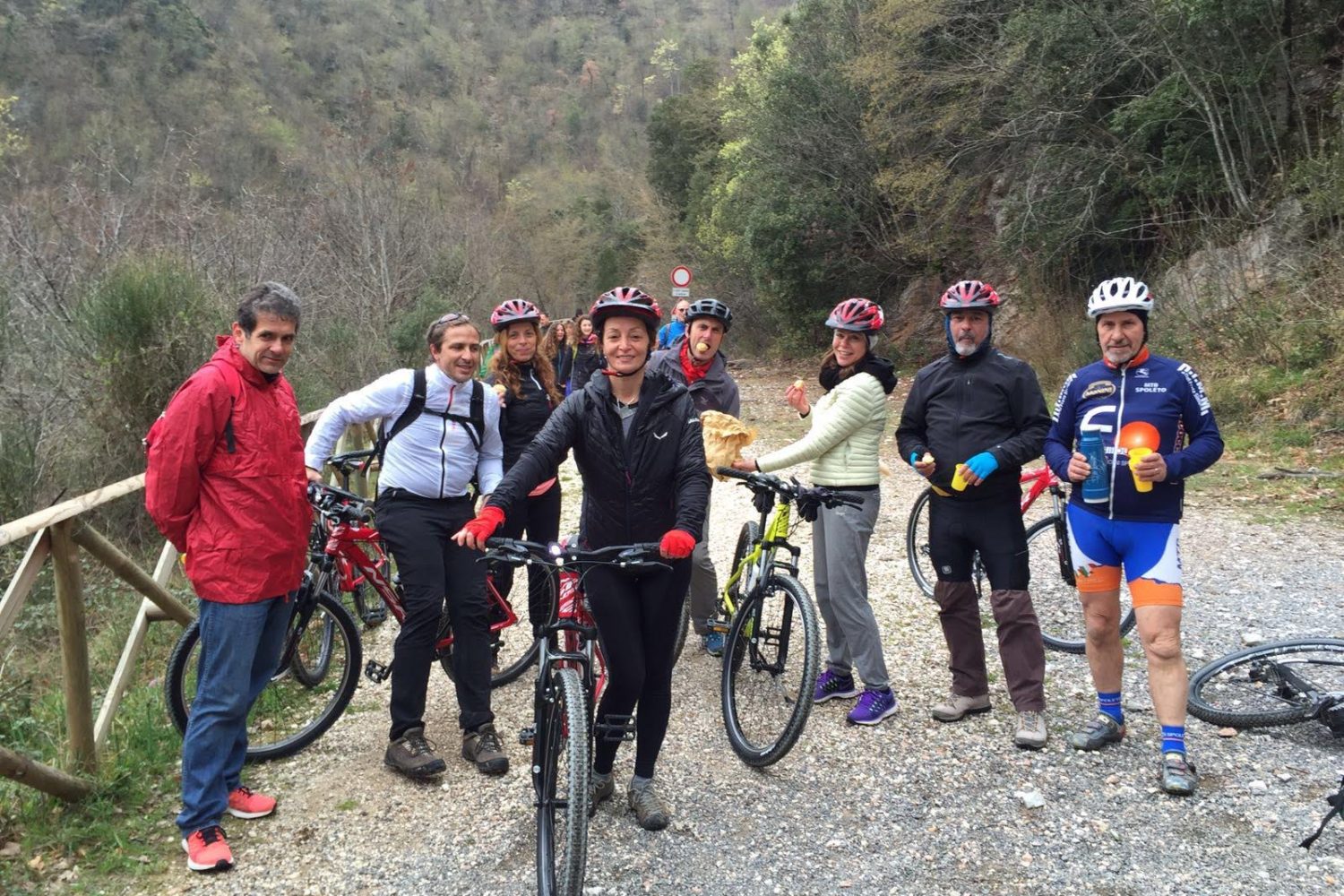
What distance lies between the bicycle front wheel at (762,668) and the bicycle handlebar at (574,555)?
1261 millimetres

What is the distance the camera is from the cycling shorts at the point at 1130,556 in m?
3.57

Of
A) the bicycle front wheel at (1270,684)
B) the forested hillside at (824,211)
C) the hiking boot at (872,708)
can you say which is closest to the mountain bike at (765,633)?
the hiking boot at (872,708)

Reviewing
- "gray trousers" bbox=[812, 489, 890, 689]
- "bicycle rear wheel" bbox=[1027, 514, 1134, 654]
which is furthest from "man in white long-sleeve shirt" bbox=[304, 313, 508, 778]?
"bicycle rear wheel" bbox=[1027, 514, 1134, 654]


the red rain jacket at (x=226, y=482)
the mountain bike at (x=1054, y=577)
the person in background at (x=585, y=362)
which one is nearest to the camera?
Answer: the red rain jacket at (x=226, y=482)

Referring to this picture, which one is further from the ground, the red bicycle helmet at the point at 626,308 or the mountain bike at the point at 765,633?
the red bicycle helmet at the point at 626,308

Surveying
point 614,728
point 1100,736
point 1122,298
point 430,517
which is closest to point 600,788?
point 614,728

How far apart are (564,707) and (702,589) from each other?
2389 millimetres

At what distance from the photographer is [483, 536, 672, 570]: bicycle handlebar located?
2.95 meters

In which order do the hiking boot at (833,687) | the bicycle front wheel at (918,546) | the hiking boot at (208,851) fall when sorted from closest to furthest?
the hiking boot at (208,851) → the hiking boot at (833,687) → the bicycle front wheel at (918,546)

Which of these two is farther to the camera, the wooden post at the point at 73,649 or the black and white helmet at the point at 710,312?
the black and white helmet at the point at 710,312

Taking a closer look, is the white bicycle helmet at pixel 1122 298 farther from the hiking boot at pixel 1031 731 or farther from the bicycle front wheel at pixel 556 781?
the bicycle front wheel at pixel 556 781

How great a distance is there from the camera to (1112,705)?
Result: 13.2ft

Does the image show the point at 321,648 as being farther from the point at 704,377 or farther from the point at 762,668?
the point at 704,377

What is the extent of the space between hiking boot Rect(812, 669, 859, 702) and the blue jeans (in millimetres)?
2713
